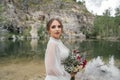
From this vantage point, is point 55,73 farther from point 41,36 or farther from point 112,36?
point 112,36

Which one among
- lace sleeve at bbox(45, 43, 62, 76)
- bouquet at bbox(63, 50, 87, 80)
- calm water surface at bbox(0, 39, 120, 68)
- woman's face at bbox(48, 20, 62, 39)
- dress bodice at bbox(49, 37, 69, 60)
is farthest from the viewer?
calm water surface at bbox(0, 39, 120, 68)

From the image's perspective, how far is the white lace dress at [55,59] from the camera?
5.16 metres

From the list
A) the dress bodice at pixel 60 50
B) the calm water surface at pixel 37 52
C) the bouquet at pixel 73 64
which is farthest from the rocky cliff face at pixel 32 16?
the dress bodice at pixel 60 50

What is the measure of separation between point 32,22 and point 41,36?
71.4ft

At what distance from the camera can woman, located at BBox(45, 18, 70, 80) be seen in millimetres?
5168

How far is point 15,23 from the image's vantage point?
17362 cm

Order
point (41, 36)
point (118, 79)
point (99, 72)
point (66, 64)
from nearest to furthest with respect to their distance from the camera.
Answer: point (66, 64), point (118, 79), point (99, 72), point (41, 36)

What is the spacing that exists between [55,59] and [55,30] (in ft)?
1.90

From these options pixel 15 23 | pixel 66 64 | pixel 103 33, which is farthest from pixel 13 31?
pixel 66 64

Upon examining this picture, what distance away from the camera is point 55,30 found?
5.47 m

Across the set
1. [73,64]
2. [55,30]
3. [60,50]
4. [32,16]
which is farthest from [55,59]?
[32,16]

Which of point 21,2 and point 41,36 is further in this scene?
point 21,2

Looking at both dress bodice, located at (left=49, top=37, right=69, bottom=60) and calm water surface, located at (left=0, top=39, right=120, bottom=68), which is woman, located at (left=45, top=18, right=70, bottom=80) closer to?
dress bodice, located at (left=49, top=37, right=69, bottom=60)

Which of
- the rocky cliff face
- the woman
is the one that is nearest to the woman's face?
the woman
